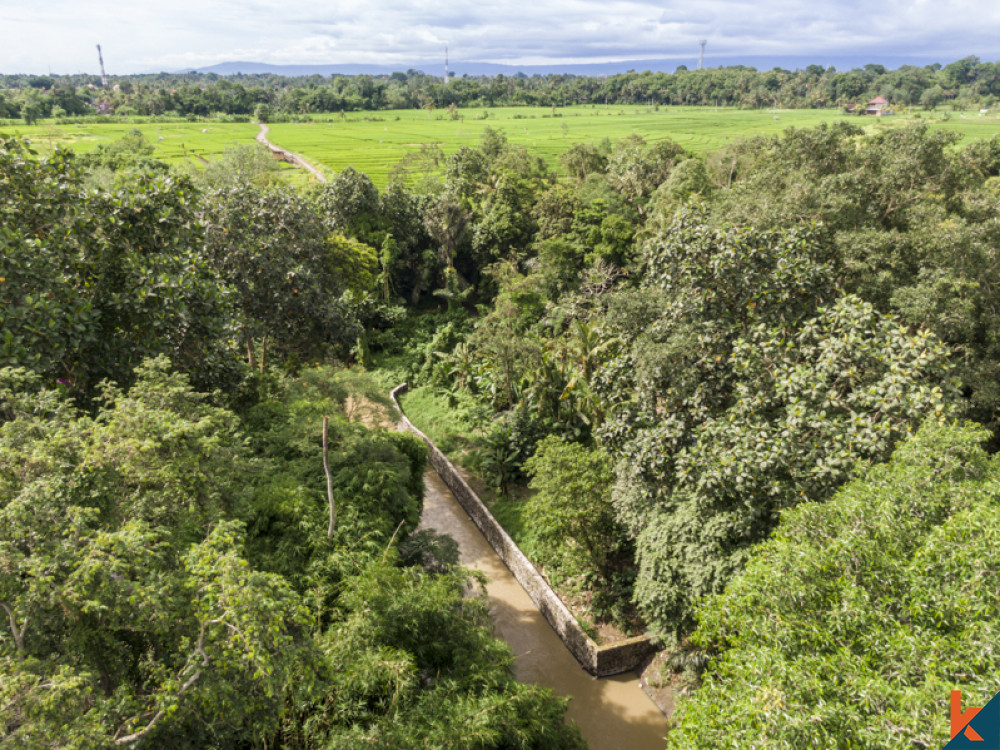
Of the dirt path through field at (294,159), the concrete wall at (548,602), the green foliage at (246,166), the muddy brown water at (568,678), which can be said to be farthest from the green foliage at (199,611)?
the dirt path through field at (294,159)

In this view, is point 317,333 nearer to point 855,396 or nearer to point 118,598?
point 118,598

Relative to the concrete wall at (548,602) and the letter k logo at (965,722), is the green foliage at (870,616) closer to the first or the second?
the letter k logo at (965,722)

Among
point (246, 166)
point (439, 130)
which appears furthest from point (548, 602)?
point (439, 130)

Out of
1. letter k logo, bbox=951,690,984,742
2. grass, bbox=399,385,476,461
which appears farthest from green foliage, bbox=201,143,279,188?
letter k logo, bbox=951,690,984,742

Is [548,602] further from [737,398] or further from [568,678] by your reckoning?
[737,398]

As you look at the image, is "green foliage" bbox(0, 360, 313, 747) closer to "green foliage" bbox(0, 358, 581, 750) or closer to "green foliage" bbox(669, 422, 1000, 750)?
"green foliage" bbox(0, 358, 581, 750)
